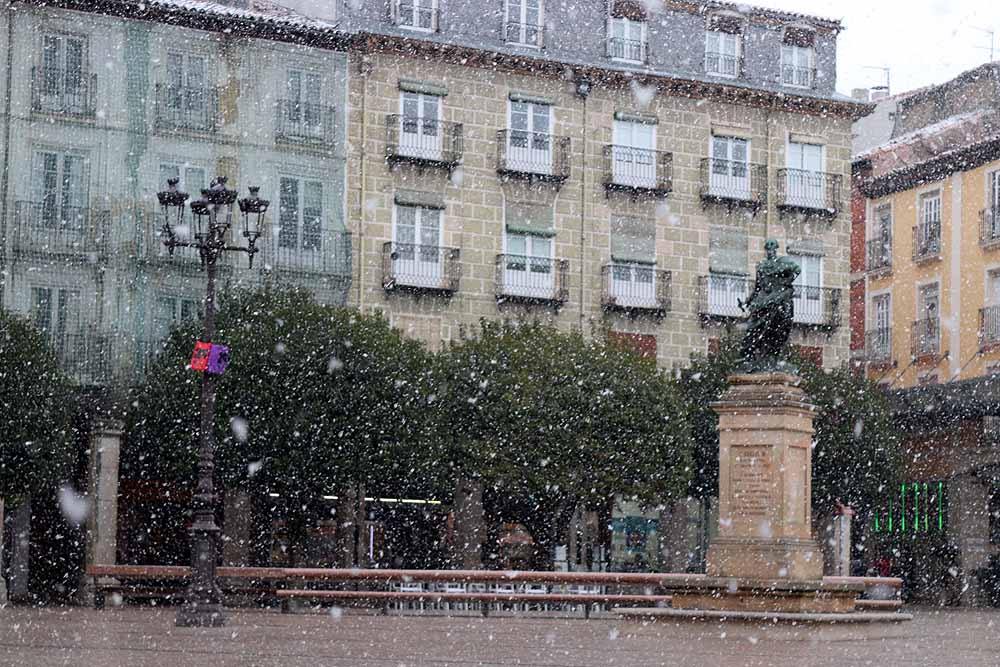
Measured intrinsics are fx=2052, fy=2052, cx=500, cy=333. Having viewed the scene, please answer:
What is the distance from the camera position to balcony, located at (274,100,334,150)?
42.6 metres

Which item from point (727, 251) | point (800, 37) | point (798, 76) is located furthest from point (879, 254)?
point (727, 251)

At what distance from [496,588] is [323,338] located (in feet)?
21.0

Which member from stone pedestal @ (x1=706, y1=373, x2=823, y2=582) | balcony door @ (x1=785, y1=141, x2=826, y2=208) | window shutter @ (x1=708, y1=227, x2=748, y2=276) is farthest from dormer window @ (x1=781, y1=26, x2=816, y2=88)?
stone pedestal @ (x1=706, y1=373, x2=823, y2=582)

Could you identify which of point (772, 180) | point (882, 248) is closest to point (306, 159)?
point (772, 180)

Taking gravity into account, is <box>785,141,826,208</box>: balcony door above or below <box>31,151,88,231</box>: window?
above

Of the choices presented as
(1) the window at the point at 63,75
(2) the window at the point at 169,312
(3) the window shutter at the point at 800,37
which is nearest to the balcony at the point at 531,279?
(2) the window at the point at 169,312

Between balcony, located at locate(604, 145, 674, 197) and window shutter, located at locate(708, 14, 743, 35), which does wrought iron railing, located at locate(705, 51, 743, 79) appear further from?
balcony, located at locate(604, 145, 674, 197)

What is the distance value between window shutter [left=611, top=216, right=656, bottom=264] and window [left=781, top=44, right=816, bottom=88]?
17.3 feet

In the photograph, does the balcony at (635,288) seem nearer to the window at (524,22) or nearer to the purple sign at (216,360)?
the window at (524,22)

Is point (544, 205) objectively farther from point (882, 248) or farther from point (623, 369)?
point (882, 248)

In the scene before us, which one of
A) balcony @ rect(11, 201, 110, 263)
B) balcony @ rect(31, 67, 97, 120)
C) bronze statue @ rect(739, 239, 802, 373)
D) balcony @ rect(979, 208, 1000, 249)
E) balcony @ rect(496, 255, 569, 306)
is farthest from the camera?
balcony @ rect(979, 208, 1000, 249)

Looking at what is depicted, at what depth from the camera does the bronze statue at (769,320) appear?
1012 inches

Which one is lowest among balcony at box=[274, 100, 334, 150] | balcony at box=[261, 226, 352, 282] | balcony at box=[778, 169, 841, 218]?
balcony at box=[261, 226, 352, 282]

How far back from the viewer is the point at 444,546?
143ft
